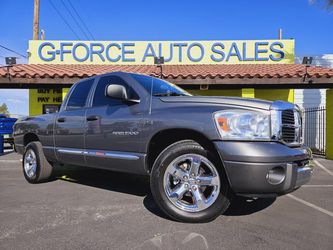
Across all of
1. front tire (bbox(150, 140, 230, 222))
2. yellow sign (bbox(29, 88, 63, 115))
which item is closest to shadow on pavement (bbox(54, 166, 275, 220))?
front tire (bbox(150, 140, 230, 222))

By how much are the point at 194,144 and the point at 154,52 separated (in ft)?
38.2

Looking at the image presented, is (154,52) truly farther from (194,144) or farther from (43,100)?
(194,144)

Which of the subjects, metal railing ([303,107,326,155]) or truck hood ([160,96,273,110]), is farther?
metal railing ([303,107,326,155])

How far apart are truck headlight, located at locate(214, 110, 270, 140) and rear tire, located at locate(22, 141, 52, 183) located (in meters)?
3.79

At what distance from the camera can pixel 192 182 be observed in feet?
→ 13.9

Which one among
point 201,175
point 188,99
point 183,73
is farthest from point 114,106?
point 183,73

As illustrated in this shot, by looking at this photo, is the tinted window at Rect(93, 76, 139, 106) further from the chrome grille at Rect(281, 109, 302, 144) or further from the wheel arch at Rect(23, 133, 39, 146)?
the wheel arch at Rect(23, 133, 39, 146)

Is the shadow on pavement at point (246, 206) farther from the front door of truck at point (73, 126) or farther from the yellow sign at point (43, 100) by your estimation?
the yellow sign at point (43, 100)

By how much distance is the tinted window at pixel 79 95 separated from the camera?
5.82m

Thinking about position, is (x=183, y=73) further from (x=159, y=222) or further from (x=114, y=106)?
(x=159, y=222)

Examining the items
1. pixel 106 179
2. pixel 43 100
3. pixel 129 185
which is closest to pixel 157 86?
pixel 129 185

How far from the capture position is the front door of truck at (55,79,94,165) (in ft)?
18.4

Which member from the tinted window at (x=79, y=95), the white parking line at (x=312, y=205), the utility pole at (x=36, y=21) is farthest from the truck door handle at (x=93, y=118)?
the utility pole at (x=36, y=21)

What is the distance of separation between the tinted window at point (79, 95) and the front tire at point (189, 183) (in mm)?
2077
